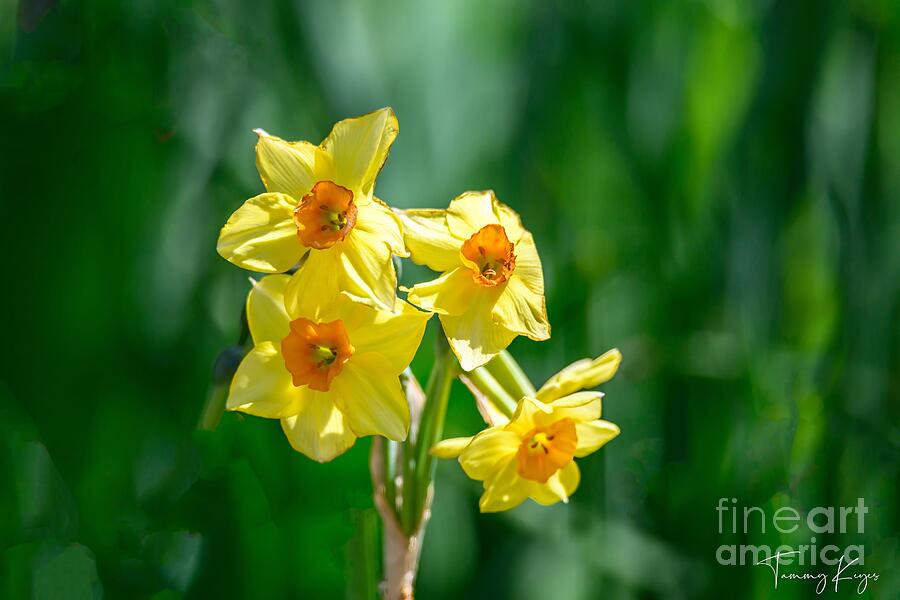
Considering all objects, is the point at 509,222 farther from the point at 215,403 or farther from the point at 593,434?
the point at 215,403

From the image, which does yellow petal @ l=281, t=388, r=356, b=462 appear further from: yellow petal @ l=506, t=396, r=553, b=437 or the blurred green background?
the blurred green background

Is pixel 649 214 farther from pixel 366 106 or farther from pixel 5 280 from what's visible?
pixel 5 280

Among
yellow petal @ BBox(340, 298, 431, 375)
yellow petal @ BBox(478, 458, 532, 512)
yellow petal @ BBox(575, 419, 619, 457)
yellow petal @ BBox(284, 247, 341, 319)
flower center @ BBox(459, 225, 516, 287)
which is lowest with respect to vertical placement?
yellow petal @ BBox(478, 458, 532, 512)

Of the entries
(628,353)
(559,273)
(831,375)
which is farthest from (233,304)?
(831,375)
